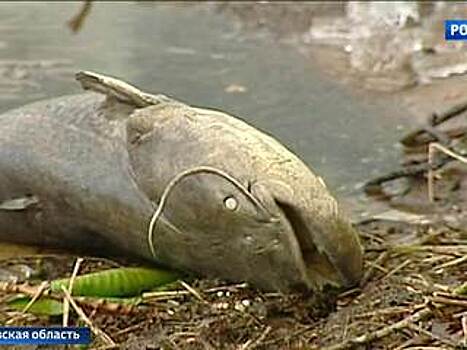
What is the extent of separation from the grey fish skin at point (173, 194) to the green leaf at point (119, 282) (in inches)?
1.8

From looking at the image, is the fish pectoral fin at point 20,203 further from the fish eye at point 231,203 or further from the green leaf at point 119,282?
the fish eye at point 231,203

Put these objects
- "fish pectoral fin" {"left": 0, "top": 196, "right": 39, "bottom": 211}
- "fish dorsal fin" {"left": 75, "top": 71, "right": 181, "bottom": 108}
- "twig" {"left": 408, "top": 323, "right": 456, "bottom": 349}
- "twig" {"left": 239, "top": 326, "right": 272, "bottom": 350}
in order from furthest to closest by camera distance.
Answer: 1. "fish pectoral fin" {"left": 0, "top": 196, "right": 39, "bottom": 211}
2. "fish dorsal fin" {"left": 75, "top": 71, "right": 181, "bottom": 108}
3. "twig" {"left": 239, "top": 326, "right": 272, "bottom": 350}
4. "twig" {"left": 408, "top": 323, "right": 456, "bottom": 349}

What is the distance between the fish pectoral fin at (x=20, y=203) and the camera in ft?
11.3

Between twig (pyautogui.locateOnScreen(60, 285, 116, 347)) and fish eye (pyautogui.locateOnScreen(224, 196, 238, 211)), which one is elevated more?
fish eye (pyautogui.locateOnScreen(224, 196, 238, 211))

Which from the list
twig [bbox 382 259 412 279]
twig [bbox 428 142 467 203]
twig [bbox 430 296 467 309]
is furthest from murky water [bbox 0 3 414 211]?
twig [bbox 430 296 467 309]

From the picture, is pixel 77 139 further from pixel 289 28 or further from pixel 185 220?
pixel 289 28

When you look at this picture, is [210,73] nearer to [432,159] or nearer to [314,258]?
[432,159]

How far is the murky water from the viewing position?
16.9ft

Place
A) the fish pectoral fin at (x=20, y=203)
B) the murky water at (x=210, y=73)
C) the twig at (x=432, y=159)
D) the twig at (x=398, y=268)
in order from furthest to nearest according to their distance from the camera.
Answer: the murky water at (x=210, y=73), the twig at (x=432, y=159), the fish pectoral fin at (x=20, y=203), the twig at (x=398, y=268)

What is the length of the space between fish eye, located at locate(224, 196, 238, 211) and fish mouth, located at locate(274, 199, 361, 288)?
98mm

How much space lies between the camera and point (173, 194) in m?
3.01

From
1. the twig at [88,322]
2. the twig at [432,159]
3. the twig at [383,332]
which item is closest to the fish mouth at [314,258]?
the twig at [383,332]

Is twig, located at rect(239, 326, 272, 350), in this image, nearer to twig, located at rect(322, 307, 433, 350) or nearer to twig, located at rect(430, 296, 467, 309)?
twig, located at rect(322, 307, 433, 350)

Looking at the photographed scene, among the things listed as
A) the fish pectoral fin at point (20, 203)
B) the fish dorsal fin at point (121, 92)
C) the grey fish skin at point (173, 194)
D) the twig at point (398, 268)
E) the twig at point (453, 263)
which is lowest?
the twig at point (398, 268)
